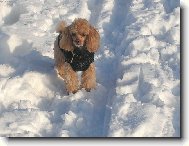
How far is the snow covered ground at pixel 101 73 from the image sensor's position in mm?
5035

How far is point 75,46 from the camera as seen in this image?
219 inches

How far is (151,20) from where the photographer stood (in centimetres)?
719

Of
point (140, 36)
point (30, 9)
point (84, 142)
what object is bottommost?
point (84, 142)

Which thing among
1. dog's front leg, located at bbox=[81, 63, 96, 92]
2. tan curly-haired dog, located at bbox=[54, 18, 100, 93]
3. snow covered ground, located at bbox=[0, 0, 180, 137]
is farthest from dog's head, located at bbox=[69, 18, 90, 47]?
snow covered ground, located at bbox=[0, 0, 180, 137]

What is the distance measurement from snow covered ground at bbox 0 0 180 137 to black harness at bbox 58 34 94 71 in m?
0.35

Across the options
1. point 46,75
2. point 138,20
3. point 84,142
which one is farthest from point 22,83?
point 138,20

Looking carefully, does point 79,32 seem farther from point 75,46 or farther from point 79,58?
point 79,58

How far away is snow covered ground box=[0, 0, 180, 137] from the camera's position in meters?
5.04

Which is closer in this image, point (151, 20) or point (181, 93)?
point (181, 93)

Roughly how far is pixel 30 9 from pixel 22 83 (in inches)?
91.8

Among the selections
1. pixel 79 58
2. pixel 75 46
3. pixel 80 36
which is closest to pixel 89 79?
pixel 79 58

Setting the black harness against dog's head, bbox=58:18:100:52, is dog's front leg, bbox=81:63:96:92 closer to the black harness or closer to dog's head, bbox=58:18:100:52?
the black harness

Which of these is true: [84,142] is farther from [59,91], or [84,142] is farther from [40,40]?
[40,40]

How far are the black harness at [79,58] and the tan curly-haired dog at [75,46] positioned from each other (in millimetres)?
35
